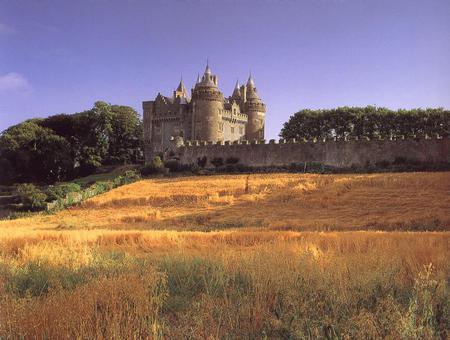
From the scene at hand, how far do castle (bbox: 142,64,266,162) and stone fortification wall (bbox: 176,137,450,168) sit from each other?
18.4ft

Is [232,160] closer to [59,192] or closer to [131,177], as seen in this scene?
[131,177]

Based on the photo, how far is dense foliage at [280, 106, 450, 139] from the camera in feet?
171

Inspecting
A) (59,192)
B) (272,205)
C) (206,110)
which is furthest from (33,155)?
(272,205)

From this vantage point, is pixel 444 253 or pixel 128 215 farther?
pixel 128 215

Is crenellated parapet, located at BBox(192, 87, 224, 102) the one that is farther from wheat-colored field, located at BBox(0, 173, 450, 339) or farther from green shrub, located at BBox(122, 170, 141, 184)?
wheat-colored field, located at BBox(0, 173, 450, 339)

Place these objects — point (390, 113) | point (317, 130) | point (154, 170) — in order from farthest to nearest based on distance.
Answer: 1. point (317, 130)
2. point (390, 113)
3. point (154, 170)

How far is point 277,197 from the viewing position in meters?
33.6

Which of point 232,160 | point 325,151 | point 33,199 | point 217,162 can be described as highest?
point 325,151

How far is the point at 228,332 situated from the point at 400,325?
2.02m

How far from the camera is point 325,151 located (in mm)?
45375

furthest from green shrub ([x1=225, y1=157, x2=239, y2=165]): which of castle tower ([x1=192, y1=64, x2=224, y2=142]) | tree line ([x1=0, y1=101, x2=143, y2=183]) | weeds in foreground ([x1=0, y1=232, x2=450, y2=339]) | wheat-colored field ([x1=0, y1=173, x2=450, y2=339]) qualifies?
weeds in foreground ([x1=0, y1=232, x2=450, y2=339])

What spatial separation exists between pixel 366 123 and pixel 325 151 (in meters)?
14.1

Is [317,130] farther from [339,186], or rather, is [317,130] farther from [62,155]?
[62,155]

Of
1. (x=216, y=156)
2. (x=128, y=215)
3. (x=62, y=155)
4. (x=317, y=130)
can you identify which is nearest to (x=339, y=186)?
(x=128, y=215)
